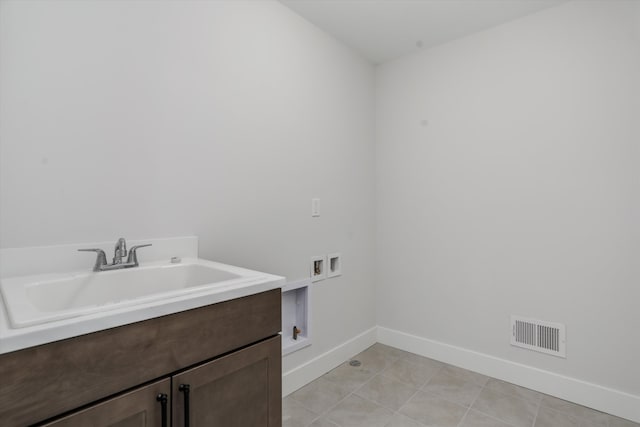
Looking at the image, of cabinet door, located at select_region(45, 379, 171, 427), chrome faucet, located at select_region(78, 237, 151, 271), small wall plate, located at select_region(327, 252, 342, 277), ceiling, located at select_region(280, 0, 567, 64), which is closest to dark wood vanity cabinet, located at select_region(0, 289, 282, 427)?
cabinet door, located at select_region(45, 379, 171, 427)

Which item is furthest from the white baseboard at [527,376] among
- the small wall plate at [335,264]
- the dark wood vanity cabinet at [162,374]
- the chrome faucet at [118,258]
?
the chrome faucet at [118,258]

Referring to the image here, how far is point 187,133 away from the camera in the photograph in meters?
1.51

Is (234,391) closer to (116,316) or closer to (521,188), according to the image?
(116,316)

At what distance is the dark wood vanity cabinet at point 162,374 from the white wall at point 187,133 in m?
0.65

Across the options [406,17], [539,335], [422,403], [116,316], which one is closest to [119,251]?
[116,316]

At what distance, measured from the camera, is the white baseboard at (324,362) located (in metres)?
1.96

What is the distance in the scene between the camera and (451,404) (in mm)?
1855

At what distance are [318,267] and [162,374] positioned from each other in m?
1.46

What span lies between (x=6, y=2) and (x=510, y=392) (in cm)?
296

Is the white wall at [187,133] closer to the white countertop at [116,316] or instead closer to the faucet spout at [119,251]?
the faucet spout at [119,251]

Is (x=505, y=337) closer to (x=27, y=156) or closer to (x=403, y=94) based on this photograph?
(x=403, y=94)

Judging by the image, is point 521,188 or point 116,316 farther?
point 521,188

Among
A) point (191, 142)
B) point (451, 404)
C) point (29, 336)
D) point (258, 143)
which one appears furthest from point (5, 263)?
point (451, 404)

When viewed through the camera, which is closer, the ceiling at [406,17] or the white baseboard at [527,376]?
the white baseboard at [527,376]
